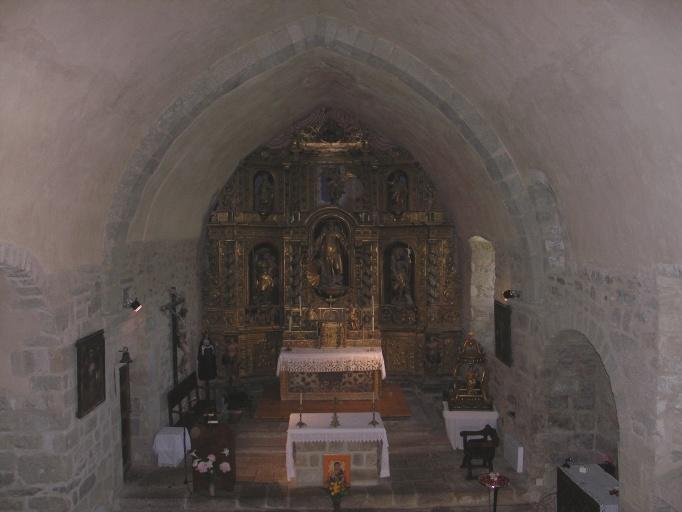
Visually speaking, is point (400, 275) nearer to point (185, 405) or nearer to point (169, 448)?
point (185, 405)

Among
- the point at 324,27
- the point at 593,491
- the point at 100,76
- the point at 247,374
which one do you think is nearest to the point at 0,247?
the point at 100,76

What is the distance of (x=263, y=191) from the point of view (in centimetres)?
1595

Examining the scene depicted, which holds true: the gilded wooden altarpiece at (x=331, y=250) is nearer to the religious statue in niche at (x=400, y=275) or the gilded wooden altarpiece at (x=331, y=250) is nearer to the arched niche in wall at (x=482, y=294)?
the religious statue in niche at (x=400, y=275)

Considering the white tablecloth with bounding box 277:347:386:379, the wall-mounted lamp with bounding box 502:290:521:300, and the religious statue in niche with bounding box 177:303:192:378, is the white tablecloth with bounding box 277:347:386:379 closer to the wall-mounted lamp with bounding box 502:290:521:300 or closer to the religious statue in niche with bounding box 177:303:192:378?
the religious statue in niche with bounding box 177:303:192:378

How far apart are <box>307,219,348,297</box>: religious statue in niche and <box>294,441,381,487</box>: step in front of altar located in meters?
5.73

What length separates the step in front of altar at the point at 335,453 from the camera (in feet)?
33.6

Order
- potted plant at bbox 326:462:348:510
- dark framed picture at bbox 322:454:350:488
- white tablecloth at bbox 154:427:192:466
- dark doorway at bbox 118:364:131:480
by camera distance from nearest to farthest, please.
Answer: potted plant at bbox 326:462:348:510 < dark framed picture at bbox 322:454:350:488 < dark doorway at bbox 118:364:131:480 < white tablecloth at bbox 154:427:192:466

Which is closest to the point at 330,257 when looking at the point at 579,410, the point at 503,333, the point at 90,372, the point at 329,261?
the point at 329,261

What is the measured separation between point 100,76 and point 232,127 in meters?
5.18

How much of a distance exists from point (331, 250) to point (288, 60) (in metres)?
6.53

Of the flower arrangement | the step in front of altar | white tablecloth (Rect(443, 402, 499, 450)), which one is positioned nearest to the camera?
the flower arrangement

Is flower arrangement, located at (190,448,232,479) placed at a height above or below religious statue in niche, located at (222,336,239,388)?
below

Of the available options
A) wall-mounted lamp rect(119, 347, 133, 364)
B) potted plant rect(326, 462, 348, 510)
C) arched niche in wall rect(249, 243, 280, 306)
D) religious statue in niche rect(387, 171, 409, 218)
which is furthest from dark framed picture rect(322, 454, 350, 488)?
religious statue in niche rect(387, 171, 409, 218)

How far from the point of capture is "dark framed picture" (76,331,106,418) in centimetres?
822
